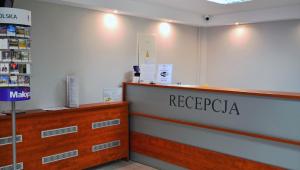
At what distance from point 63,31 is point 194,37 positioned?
11.1ft

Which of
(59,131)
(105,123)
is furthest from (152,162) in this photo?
(59,131)

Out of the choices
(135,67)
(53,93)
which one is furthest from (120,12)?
(53,93)

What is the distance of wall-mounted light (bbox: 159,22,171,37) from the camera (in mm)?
5777

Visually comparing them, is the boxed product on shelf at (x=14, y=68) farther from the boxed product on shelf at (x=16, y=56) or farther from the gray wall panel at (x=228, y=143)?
the gray wall panel at (x=228, y=143)

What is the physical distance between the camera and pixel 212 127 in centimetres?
365

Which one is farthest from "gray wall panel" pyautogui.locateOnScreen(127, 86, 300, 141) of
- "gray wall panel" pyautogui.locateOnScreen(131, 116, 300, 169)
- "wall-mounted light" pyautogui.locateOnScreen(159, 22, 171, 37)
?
"wall-mounted light" pyautogui.locateOnScreen(159, 22, 171, 37)

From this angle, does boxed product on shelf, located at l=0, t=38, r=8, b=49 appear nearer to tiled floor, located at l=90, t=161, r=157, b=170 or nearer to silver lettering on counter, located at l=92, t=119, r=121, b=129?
silver lettering on counter, located at l=92, t=119, r=121, b=129

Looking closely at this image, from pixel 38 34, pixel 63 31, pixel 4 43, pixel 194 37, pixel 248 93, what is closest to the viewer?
pixel 4 43

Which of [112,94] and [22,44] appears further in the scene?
[112,94]

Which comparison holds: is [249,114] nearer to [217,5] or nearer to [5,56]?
[217,5]

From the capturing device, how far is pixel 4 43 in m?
2.93

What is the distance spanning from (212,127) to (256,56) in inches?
116

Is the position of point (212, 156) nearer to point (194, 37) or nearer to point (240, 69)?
point (240, 69)

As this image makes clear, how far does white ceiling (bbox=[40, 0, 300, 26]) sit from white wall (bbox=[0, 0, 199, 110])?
0.25m
